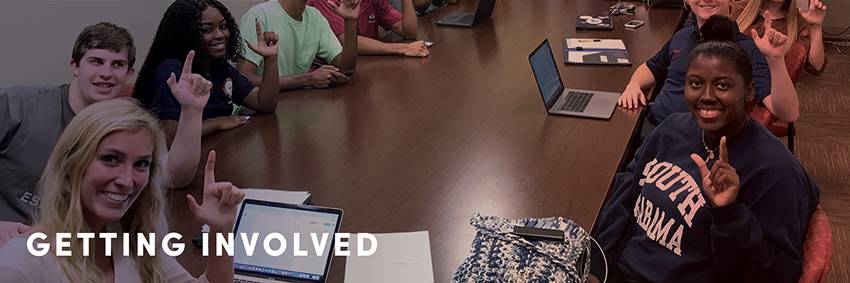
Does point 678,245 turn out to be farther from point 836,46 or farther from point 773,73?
point 836,46

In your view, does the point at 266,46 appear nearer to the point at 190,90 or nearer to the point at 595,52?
the point at 190,90

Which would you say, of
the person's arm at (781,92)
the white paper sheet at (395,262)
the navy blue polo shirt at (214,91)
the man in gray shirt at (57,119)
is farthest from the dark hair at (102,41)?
the person's arm at (781,92)

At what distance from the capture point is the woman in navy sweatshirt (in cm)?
184

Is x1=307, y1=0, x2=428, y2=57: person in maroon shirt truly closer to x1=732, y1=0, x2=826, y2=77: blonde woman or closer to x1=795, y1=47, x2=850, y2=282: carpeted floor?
x1=732, y1=0, x2=826, y2=77: blonde woman

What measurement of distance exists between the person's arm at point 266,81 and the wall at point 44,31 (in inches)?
41.6

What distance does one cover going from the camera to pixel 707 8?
3.06 m

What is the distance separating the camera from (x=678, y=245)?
206 centimetres

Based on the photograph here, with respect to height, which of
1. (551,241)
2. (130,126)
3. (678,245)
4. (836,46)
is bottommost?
(836,46)

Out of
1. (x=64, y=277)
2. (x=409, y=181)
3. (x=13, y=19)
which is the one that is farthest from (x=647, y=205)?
(x=13, y=19)

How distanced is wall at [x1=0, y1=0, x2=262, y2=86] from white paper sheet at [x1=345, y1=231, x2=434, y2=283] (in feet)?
6.93

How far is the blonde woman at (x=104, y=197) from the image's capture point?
1.55 m

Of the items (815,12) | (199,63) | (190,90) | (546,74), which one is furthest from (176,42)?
(815,12)

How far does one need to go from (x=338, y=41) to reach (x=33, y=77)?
1.30m

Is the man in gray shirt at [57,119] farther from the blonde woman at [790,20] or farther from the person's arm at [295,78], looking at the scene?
the blonde woman at [790,20]
